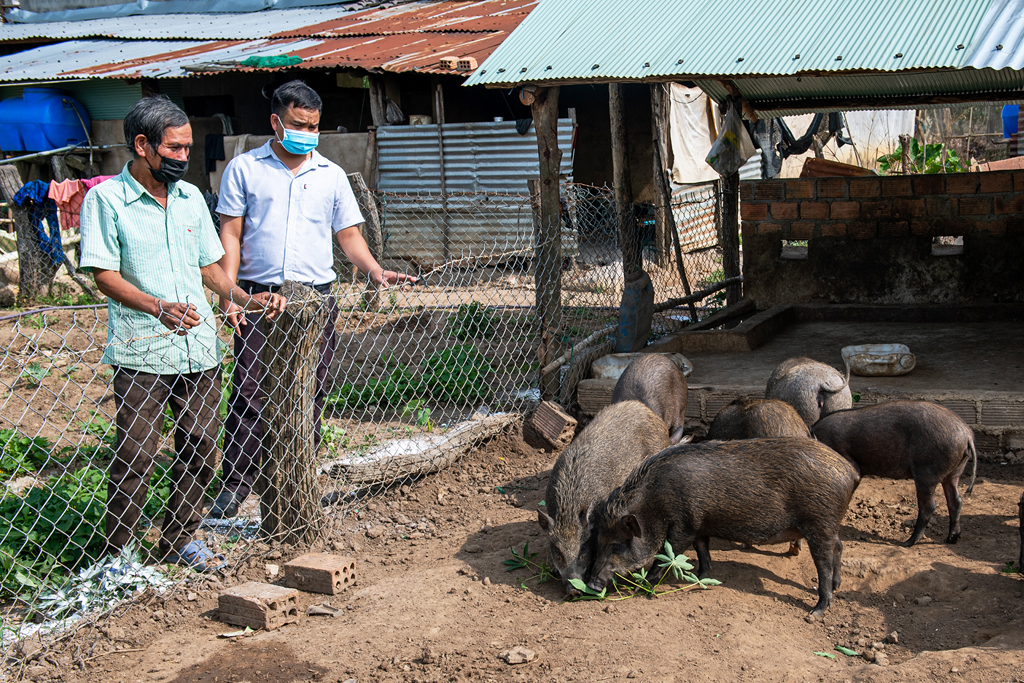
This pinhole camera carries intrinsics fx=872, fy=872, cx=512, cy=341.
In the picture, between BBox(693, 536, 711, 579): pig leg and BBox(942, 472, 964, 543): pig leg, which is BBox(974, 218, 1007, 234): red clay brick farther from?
BBox(693, 536, 711, 579): pig leg

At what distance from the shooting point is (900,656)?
10.4ft

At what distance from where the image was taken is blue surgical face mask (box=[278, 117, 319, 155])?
4379 mm

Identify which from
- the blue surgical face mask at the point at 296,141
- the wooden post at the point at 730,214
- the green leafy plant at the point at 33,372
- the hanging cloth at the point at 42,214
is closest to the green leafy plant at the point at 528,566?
the blue surgical face mask at the point at 296,141

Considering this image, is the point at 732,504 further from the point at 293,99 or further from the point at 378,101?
the point at 378,101

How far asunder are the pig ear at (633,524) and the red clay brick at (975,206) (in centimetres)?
568

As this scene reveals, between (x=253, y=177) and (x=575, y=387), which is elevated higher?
(x=253, y=177)

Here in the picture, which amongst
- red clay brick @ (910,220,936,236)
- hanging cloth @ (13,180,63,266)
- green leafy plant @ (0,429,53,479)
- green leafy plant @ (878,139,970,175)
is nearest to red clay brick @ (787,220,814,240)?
red clay brick @ (910,220,936,236)

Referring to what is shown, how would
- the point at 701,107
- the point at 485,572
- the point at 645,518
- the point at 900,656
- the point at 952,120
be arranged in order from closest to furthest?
the point at 900,656 < the point at 645,518 < the point at 485,572 < the point at 701,107 < the point at 952,120

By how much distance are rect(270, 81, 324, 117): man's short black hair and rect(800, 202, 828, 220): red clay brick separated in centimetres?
516

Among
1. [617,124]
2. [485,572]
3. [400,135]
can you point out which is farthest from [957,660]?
[400,135]

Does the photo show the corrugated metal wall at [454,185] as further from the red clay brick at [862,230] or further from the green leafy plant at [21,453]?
the green leafy plant at [21,453]

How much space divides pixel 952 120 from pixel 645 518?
1176 inches

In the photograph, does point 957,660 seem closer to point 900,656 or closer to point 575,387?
point 900,656

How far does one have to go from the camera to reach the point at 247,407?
4344 mm
